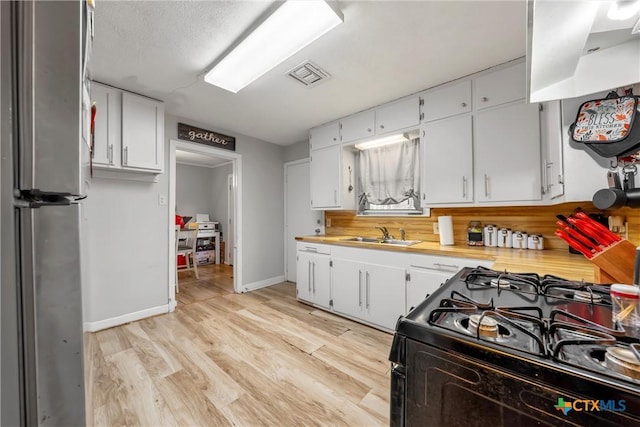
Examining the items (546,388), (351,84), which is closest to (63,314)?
(546,388)

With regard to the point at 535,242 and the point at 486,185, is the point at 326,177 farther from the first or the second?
the point at 535,242

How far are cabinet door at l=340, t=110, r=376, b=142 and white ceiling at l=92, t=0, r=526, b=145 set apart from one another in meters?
0.18

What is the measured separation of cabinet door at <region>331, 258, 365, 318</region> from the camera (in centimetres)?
259

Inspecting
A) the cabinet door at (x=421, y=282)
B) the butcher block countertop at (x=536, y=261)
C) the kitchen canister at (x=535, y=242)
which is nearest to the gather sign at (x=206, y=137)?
the butcher block countertop at (x=536, y=261)

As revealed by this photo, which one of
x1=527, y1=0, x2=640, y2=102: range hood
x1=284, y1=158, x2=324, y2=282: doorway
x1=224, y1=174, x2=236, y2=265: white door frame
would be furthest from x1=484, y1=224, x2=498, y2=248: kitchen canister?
x1=224, y1=174, x2=236, y2=265: white door frame

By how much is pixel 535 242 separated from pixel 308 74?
2.36 metres

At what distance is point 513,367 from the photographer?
1.76 feet

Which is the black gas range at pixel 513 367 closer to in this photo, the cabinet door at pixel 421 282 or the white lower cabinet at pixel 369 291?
the cabinet door at pixel 421 282

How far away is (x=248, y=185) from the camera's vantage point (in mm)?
3779

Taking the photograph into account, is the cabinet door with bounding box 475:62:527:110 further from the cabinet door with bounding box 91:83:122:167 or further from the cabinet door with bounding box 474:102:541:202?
the cabinet door with bounding box 91:83:122:167

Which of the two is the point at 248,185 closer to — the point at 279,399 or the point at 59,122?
the point at 279,399

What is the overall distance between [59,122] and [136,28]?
1.86 metres

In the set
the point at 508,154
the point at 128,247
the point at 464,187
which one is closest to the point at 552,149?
the point at 508,154

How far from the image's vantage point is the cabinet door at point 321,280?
9.48 feet
